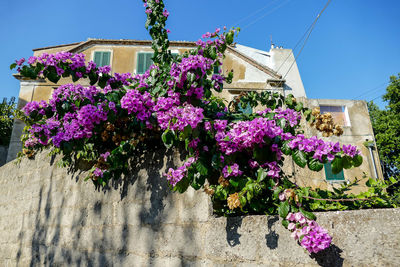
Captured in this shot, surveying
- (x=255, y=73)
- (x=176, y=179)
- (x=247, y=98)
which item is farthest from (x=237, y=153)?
(x=255, y=73)

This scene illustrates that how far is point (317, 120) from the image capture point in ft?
6.79

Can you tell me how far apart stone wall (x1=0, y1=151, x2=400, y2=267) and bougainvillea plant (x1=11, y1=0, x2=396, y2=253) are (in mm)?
121

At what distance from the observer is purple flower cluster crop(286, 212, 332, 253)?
1.37m

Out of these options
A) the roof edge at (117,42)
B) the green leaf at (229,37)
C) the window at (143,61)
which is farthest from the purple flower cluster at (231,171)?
the roof edge at (117,42)

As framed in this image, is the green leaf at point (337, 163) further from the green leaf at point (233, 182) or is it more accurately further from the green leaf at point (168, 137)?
the green leaf at point (168, 137)

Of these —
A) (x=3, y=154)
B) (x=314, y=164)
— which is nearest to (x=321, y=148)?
(x=314, y=164)

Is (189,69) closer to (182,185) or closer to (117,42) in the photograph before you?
(182,185)

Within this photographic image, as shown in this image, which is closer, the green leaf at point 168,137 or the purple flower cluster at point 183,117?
the purple flower cluster at point 183,117

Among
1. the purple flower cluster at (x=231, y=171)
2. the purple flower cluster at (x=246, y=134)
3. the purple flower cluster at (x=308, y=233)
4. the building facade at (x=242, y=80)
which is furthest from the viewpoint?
the building facade at (x=242, y=80)

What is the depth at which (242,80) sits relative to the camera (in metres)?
12.4

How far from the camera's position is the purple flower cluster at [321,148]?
61.1 inches

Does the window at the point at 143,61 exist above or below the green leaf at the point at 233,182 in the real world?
above

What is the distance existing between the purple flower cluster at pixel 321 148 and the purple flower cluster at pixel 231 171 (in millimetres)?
375

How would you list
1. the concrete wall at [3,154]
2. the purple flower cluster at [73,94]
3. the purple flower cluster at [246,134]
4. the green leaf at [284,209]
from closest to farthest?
the green leaf at [284,209], the purple flower cluster at [246,134], the purple flower cluster at [73,94], the concrete wall at [3,154]
